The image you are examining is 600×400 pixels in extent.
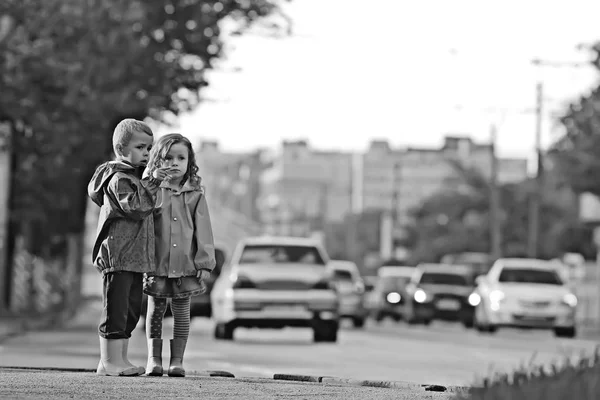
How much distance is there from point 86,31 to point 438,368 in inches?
484

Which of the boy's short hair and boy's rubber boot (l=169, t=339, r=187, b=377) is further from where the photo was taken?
→ boy's rubber boot (l=169, t=339, r=187, b=377)

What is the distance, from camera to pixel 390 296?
51938 mm

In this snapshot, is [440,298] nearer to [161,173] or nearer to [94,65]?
[94,65]

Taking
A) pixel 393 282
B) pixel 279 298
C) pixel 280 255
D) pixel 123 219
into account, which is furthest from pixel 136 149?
pixel 393 282

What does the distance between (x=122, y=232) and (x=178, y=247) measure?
0.53 metres

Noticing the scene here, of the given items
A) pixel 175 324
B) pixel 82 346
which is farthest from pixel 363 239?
pixel 175 324

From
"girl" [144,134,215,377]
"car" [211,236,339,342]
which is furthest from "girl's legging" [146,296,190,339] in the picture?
"car" [211,236,339,342]

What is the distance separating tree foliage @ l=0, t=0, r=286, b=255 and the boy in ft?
54.0

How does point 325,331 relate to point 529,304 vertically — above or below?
below

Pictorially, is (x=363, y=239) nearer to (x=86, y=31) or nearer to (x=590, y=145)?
(x=590, y=145)

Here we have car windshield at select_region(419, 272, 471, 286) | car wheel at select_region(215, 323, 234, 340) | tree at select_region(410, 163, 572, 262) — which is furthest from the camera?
tree at select_region(410, 163, 572, 262)

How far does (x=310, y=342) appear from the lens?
27.9 metres

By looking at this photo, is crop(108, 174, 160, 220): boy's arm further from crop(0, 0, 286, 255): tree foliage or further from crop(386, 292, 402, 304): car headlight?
crop(386, 292, 402, 304): car headlight

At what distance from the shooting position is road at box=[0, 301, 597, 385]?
18078mm
